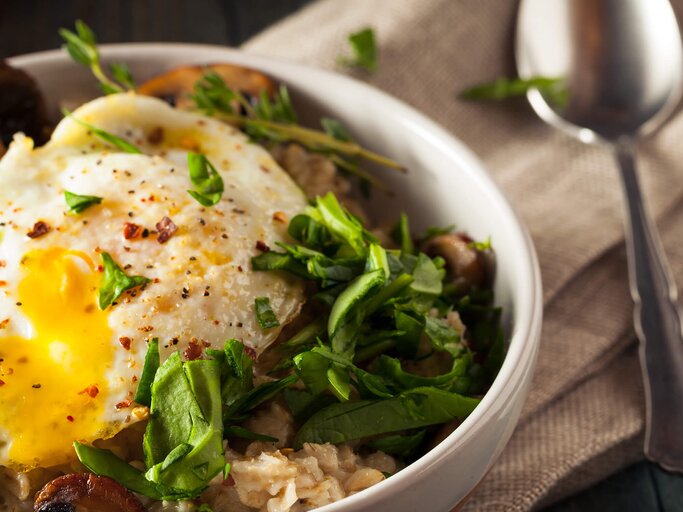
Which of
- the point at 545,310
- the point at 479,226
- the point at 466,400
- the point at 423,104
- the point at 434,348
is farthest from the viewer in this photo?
the point at 423,104

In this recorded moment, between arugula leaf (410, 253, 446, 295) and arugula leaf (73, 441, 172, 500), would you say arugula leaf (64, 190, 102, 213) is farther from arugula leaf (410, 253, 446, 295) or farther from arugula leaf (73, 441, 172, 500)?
arugula leaf (410, 253, 446, 295)

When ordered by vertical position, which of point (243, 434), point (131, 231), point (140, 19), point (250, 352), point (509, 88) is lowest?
point (509, 88)

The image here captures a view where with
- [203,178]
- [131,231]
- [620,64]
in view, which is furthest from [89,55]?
[620,64]

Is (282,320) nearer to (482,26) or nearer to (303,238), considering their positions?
(303,238)

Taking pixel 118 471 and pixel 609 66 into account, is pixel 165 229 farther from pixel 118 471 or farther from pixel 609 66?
pixel 609 66

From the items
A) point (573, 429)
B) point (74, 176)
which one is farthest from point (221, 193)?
point (573, 429)

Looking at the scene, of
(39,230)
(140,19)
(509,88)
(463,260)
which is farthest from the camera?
(140,19)

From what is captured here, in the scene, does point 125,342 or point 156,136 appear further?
point 156,136

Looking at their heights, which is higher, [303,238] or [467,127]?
[303,238]
